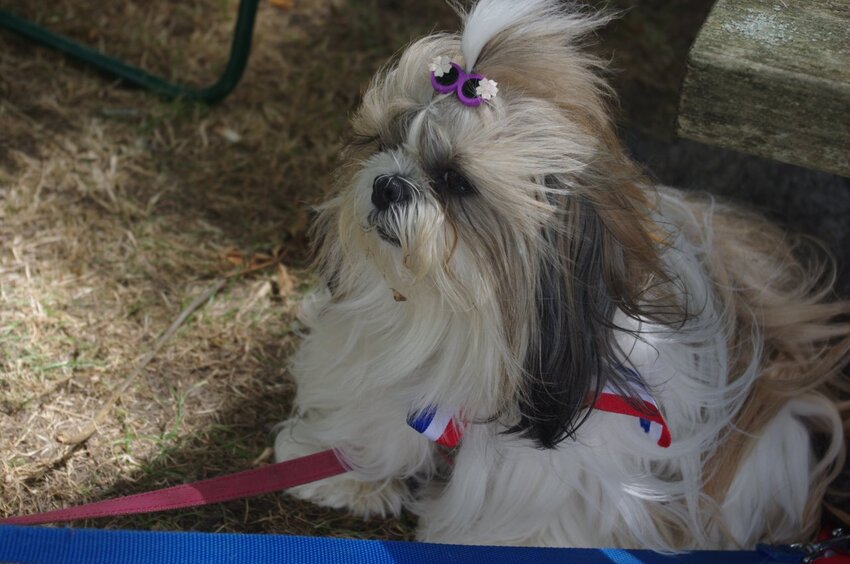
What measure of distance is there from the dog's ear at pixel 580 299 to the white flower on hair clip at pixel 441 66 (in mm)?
278

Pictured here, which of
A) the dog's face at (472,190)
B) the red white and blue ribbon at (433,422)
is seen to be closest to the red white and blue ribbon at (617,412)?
the red white and blue ribbon at (433,422)

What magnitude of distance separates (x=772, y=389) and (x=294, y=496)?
1164 mm

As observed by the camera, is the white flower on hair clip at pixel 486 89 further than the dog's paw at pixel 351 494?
No

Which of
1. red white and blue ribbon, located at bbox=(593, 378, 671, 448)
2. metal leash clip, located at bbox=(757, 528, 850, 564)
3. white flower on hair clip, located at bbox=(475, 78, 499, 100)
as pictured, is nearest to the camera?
white flower on hair clip, located at bbox=(475, 78, 499, 100)

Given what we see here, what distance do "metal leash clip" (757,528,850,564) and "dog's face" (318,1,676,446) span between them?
0.59m

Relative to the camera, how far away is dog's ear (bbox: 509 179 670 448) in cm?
176

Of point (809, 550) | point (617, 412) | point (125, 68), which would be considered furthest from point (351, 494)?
point (125, 68)

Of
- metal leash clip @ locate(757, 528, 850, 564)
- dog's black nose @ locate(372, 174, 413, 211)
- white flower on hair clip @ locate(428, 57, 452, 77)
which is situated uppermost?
white flower on hair clip @ locate(428, 57, 452, 77)

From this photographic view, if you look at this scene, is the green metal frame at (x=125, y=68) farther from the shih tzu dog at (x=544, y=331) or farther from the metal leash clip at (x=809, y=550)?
the metal leash clip at (x=809, y=550)

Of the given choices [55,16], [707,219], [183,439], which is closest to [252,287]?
[183,439]

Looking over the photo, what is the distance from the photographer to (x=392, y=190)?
1.76 metres

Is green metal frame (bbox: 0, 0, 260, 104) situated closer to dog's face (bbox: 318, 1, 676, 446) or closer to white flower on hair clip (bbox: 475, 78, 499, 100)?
dog's face (bbox: 318, 1, 676, 446)

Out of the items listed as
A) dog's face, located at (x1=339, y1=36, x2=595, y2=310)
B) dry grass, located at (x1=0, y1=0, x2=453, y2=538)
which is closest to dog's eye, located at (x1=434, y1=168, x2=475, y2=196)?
Result: dog's face, located at (x1=339, y1=36, x2=595, y2=310)

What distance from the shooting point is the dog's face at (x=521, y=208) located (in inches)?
68.2
